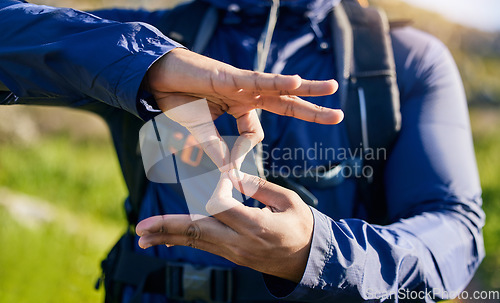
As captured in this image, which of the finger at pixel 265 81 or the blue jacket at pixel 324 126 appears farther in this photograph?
the blue jacket at pixel 324 126

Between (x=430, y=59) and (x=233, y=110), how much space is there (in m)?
1.12

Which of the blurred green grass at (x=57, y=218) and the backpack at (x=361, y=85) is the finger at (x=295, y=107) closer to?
the backpack at (x=361, y=85)

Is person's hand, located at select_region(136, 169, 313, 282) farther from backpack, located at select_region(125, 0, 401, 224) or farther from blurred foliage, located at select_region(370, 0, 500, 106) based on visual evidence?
blurred foliage, located at select_region(370, 0, 500, 106)

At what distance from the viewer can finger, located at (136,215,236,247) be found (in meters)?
1.27

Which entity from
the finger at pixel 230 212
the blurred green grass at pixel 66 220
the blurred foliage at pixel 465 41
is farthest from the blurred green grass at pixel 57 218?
the blurred foliage at pixel 465 41

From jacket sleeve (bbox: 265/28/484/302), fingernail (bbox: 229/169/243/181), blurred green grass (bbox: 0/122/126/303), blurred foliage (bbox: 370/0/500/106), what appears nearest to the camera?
fingernail (bbox: 229/169/243/181)

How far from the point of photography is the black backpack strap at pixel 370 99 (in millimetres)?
1985

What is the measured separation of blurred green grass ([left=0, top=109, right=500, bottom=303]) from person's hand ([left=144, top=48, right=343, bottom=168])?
320 centimetres

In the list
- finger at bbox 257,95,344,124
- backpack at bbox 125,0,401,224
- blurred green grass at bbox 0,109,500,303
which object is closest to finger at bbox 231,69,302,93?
finger at bbox 257,95,344,124

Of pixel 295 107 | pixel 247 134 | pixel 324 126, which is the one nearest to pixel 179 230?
pixel 247 134

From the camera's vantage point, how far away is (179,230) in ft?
4.20

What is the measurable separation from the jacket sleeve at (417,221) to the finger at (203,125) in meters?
0.35

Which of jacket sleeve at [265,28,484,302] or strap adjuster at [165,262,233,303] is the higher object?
jacket sleeve at [265,28,484,302]

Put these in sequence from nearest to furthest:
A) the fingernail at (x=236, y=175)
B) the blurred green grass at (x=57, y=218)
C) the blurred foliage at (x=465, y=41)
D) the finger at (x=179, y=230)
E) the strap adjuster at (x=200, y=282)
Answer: the finger at (x=179, y=230), the fingernail at (x=236, y=175), the strap adjuster at (x=200, y=282), the blurred green grass at (x=57, y=218), the blurred foliage at (x=465, y=41)
